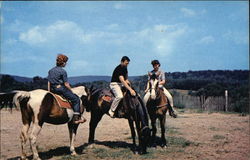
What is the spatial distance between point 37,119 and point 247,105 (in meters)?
23.1

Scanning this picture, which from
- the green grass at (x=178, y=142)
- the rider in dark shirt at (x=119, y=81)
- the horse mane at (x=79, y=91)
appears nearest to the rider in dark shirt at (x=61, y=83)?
the horse mane at (x=79, y=91)

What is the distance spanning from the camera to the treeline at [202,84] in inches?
1233

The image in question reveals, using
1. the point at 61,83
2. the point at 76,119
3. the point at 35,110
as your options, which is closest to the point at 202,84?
the point at 76,119

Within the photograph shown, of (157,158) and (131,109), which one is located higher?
(131,109)

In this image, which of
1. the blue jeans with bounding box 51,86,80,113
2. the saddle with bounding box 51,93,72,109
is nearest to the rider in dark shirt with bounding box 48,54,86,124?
the blue jeans with bounding box 51,86,80,113

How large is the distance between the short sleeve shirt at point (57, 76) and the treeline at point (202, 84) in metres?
21.9

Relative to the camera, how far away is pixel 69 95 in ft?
25.8

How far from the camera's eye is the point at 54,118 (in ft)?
24.7

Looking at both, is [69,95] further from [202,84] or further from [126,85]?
[202,84]

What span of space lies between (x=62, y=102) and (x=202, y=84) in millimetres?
44500

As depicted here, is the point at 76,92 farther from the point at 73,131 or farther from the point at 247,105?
the point at 247,105

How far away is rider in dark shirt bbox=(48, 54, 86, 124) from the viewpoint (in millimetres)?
7707

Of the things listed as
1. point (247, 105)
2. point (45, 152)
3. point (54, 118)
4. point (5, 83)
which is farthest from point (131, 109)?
point (5, 83)

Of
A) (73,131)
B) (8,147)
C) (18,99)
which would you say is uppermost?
(18,99)
